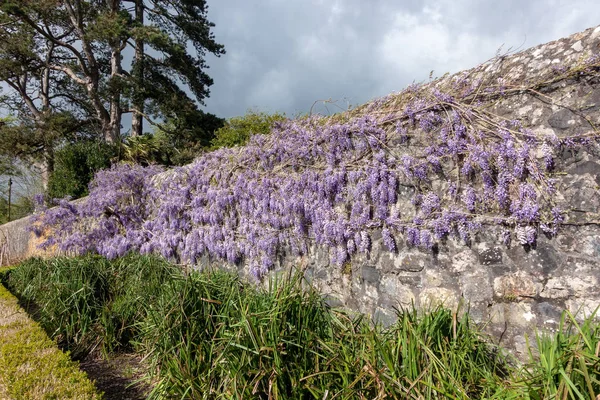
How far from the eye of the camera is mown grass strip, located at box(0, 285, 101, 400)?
2.33m

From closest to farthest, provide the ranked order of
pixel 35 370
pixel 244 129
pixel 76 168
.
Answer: pixel 35 370
pixel 244 129
pixel 76 168

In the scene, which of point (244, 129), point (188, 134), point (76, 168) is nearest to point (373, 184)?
point (244, 129)

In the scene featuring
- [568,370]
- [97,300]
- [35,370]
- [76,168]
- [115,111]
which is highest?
[115,111]

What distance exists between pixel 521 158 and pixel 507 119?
1.01ft

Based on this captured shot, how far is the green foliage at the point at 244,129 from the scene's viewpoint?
860 cm

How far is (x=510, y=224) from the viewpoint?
241 cm

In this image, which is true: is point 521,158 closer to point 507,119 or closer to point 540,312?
point 507,119

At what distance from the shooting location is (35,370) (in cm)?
259

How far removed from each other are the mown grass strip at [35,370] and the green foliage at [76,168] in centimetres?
763

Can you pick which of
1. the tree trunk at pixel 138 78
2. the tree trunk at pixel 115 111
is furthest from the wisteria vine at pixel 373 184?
the tree trunk at pixel 115 111

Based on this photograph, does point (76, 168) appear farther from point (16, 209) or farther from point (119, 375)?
point (16, 209)

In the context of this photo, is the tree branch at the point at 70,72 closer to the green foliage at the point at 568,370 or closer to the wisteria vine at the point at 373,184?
the wisteria vine at the point at 373,184

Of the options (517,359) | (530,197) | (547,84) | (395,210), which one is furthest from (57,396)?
(547,84)

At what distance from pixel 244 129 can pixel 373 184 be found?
21.0ft
